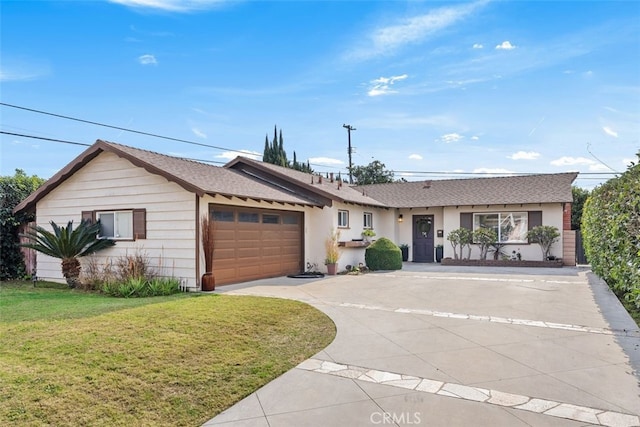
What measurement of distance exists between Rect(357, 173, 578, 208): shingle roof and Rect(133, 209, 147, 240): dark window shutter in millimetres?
12679

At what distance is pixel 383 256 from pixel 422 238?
5446mm

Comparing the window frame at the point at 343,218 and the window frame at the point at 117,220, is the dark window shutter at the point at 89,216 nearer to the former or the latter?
the window frame at the point at 117,220

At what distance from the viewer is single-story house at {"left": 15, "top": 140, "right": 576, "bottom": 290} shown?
34.4ft

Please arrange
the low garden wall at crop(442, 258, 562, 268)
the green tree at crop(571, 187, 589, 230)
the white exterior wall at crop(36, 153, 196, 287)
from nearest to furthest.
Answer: the white exterior wall at crop(36, 153, 196, 287) < the low garden wall at crop(442, 258, 562, 268) < the green tree at crop(571, 187, 589, 230)

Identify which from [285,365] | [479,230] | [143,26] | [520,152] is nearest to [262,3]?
[143,26]

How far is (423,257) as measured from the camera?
66.9 feet

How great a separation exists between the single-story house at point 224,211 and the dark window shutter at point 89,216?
3 cm

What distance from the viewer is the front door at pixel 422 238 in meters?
20.3

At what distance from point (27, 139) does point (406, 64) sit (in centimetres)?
1428

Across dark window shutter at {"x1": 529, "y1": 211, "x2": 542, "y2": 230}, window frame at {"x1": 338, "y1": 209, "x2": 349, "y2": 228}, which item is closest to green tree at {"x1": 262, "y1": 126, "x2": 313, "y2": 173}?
window frame at {"x1": 338, "y1": 209, "x2": 349, "y2": 228}

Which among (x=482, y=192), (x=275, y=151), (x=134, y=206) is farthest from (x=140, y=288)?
(x=275, y=151)

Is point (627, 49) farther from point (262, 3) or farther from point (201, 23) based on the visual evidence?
point (201, 23)

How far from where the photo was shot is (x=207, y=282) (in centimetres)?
998

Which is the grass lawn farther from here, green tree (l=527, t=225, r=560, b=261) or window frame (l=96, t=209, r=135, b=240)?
green tree (l=527, t=225, r=560, b=261)
